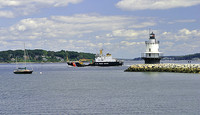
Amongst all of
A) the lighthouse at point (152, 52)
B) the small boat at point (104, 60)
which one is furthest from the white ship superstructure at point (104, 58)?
the lighthouse at point (152, 52)

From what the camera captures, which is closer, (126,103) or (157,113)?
(157,113)

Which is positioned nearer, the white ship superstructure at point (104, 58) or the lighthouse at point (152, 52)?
the lighthouse at point (152, 52)

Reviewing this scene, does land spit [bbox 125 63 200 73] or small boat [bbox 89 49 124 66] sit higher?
small boat [bbox 89 49 124 66]

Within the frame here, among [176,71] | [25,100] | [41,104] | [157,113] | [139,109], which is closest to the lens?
[157,113]

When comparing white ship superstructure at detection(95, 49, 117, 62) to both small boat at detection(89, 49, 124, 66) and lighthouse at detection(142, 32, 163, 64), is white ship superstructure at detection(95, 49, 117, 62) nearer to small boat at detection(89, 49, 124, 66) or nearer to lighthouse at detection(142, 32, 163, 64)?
small boat at detection(89, 49, 124, 66)

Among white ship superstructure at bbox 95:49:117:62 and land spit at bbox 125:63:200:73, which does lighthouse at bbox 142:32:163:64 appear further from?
white ship superstructure at bbox 95:49:117:62

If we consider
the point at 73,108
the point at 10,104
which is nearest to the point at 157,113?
the point at 73,108

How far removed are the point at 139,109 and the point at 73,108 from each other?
7129 millimetres

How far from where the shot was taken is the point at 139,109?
33.3 metres

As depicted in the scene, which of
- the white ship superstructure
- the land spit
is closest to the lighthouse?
the land spit

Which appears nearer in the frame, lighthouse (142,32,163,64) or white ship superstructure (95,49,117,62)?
lighthouse (142,32,163,64)

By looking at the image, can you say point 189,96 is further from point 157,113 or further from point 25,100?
point 25,100

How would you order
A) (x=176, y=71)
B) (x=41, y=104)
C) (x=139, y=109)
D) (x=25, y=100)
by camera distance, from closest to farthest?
1. (x=139, y=109)
2. (x=41, y=104)
3. (x=25, y=100)
4. (x=176, y=71)

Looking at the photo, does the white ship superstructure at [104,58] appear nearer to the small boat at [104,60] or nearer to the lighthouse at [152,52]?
the small boat at [104,60]
